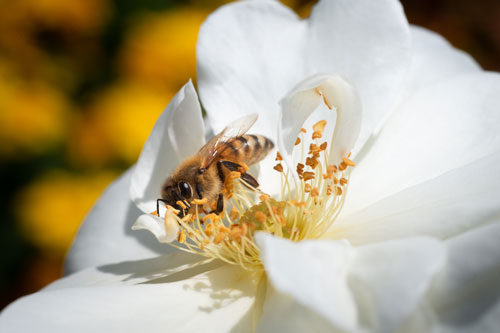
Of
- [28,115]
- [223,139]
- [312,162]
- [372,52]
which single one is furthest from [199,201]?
[28,115]

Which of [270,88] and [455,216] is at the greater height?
[270,88]

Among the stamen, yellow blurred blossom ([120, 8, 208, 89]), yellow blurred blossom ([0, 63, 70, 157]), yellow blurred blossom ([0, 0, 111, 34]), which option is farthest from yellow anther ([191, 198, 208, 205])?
yellow blurred blossom ([0, 0, 111, 34])

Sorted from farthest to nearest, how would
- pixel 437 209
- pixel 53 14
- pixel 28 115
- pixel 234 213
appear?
pixel 53 14 → pixel 28 115 → pixel 234 213 → pixel 437 209

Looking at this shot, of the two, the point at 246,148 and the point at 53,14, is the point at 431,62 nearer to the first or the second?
the point at 246,148

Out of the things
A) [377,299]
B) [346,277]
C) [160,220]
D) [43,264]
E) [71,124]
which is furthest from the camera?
[71,124]

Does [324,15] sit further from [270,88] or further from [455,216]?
[455,216]

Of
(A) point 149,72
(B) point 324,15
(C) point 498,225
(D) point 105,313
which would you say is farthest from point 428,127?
(A) point 149,72

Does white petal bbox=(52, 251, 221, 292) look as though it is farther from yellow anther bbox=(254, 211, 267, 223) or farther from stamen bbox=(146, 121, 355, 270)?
yellow anther bbox=(254, 211, 267, 223)
